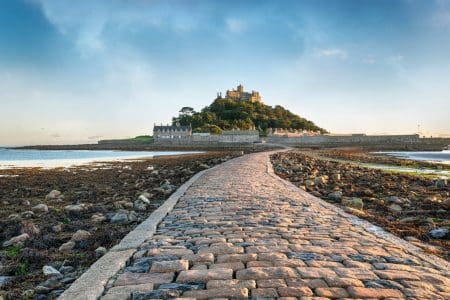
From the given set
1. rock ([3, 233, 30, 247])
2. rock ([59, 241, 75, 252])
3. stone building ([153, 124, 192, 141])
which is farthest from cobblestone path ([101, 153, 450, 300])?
stone building ([153, 124, 192, 141])

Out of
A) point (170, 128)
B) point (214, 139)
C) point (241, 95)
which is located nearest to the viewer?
point (214, 139)

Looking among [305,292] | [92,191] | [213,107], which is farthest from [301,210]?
[213,107]

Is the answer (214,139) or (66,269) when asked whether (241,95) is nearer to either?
(214,139)

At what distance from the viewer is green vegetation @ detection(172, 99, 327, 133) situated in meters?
112

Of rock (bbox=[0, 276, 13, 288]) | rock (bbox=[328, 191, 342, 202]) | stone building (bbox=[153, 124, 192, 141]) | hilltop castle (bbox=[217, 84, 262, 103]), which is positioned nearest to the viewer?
rock (bbox=[0, 276, 13, 288])

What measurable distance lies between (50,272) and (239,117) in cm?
11465

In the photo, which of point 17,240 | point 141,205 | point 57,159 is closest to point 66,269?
point 17,240

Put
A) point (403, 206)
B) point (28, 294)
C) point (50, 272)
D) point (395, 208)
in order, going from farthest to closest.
Answer: point (403, 206) < point (395, 208) < point (50, 272) < point (28, 294)

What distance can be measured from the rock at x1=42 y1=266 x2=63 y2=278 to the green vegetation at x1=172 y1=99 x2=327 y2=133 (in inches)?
3953

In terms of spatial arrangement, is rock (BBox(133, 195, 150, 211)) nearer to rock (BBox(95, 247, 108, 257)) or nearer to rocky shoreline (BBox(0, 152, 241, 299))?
rocky shoreline (BBox(0, 152, 241, 299))

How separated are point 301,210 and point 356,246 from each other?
2.40m

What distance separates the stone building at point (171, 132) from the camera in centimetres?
10065

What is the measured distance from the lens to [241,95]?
138m

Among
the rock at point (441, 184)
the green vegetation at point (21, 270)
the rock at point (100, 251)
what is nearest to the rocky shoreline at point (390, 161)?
the rock at point (441, 184)
